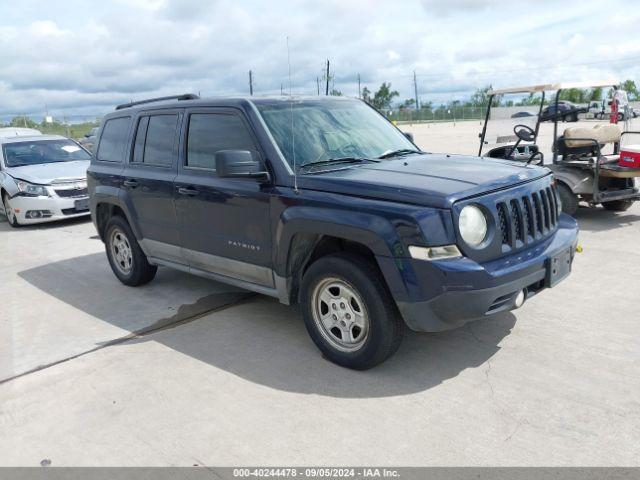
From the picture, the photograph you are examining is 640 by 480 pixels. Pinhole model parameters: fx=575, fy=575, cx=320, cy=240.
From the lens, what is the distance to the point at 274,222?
14.1ft

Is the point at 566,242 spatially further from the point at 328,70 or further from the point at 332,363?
the point at 328,70

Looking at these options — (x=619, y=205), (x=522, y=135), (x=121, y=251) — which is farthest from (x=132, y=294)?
(x=619, y=205)

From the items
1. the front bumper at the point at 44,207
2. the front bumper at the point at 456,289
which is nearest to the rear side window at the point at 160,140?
the front bumper at the point at 456,289

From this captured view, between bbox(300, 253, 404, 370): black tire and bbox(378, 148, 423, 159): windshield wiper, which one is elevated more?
bbox(378, 148, 423, 159): windshield wiper

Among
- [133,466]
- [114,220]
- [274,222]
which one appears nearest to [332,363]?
[274,222]

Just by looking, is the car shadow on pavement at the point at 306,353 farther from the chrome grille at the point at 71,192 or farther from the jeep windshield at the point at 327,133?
the chrome grille at the point at 71,192

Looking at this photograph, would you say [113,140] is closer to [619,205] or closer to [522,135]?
[522,135]

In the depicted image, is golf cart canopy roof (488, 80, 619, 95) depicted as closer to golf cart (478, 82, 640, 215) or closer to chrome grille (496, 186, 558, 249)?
golf cart (478, 82, 640, 215)

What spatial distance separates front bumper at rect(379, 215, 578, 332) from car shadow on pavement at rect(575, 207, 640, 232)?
481 cm

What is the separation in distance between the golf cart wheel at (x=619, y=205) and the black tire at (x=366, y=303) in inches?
252

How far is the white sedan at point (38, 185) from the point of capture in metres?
10.4

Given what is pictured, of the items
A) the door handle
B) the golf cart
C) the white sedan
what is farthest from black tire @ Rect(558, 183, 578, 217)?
the white sedan

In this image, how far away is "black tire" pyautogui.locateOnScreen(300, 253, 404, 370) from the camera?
3701mm

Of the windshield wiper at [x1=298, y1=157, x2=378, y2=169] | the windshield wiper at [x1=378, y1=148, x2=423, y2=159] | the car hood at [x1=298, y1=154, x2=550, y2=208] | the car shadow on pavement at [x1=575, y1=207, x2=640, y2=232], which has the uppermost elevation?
the windshield wiper at [x1=378, y1=148, x2=423, y2=159]
